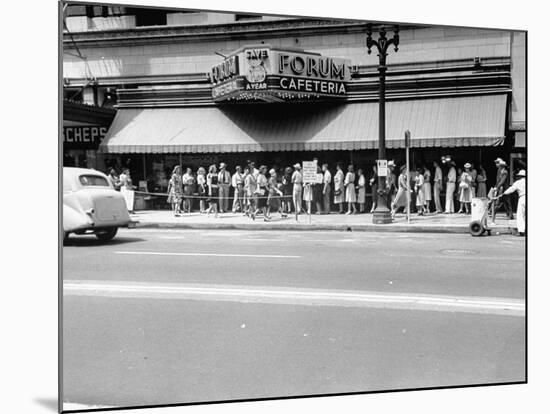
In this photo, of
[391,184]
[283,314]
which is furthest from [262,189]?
[391,184]

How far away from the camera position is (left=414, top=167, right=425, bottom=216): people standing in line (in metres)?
6.18

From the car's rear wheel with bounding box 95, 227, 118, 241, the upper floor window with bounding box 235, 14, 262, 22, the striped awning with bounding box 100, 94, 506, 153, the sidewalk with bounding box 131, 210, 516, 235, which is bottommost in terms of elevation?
the car's rear wheel with bounding box 95, 227, 118, 241

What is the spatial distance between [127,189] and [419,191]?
3057 millimetres

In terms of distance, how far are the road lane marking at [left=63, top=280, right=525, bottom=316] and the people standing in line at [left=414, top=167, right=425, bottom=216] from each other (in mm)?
914

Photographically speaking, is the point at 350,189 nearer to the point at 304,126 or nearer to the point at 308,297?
the point at 304,126

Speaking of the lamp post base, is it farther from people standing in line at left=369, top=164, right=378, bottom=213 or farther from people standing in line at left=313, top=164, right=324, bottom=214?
people standing in line at left=313, top=164, right=324, bottom=214

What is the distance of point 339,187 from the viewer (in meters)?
6.25

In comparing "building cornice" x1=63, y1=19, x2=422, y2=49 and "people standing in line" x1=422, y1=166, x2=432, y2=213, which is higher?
"building cornice" x1=63, y1=19, x2=422, y2=49

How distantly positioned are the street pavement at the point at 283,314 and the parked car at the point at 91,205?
126 mm

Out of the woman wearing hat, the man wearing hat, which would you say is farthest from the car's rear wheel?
the man wearing hat

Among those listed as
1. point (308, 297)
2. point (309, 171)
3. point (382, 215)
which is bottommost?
point (308, 297)

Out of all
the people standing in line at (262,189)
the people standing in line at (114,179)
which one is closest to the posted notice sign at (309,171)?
the people standing in line at (262,189)

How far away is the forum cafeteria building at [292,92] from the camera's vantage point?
570 cm

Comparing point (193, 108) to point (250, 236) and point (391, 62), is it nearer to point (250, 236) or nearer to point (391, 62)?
point (250, 236)
